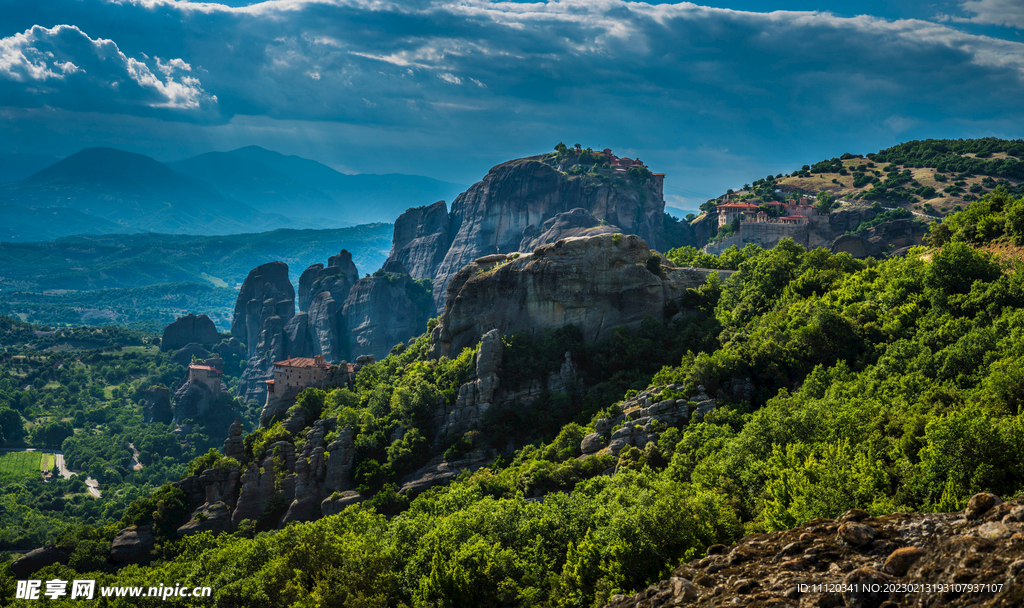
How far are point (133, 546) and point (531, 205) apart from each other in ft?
419

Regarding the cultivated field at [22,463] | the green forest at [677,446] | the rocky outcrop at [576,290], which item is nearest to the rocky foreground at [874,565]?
the green forest at [677,446]

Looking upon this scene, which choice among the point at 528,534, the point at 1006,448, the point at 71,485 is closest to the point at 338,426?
the point at 528,534

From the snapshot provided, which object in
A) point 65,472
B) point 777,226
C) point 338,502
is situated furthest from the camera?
point 65,472

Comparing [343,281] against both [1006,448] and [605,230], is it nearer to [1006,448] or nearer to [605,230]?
[605,230]

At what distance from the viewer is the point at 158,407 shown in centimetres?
15350

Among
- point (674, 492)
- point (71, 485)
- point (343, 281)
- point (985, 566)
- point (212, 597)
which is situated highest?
point (343, 281)

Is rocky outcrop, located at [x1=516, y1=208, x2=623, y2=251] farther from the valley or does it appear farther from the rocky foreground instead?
the rocky foreground

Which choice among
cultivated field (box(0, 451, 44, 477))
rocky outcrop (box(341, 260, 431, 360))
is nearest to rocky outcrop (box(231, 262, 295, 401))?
rocky outcrop (box(341, 260, 431, 360))

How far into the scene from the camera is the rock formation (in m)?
163

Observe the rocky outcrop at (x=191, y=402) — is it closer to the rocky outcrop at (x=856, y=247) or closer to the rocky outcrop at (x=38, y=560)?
the rocky outcrop at (x=38, y=560)

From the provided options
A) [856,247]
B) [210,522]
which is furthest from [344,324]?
[856,247]

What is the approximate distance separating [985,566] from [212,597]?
36918mm

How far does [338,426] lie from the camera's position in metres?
66.9

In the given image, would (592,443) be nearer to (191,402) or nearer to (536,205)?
(536,205)
